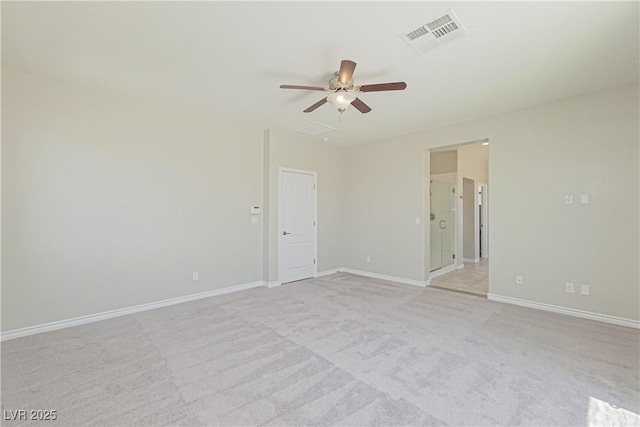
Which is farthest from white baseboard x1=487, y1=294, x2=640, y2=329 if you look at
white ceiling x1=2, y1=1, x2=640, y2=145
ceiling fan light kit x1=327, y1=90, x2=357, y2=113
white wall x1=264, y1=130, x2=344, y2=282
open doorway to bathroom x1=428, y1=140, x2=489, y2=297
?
ceiling fan light kit x1=327, y1=90, x2=357, y2=113

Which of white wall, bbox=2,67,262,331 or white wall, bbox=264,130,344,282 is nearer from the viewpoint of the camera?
white wall, bbox=2,67,262,331

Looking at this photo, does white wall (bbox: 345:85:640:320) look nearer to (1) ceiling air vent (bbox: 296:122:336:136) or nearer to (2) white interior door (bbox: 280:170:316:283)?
(1) ceiling air vent (bbox: 296:122:336:136)

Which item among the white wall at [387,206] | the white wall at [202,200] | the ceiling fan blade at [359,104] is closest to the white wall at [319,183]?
the white wall at [202,200]

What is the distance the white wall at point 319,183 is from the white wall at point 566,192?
197 cm

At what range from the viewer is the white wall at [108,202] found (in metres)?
2.92

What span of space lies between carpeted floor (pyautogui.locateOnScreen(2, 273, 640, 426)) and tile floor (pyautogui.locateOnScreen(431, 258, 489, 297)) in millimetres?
1103

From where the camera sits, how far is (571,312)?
3.54m

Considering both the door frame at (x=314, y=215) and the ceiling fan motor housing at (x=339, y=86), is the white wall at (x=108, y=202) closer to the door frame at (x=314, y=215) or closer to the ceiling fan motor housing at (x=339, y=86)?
the door frame at (x=314, y=215)

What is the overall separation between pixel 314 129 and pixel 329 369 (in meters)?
3.80

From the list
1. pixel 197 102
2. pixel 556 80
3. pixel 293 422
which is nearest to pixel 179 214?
pixel 197 102

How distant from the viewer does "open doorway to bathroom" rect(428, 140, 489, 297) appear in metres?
5.62

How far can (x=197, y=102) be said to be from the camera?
369cm

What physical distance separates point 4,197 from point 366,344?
3921 millimetres

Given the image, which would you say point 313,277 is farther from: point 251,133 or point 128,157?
point 128,157
